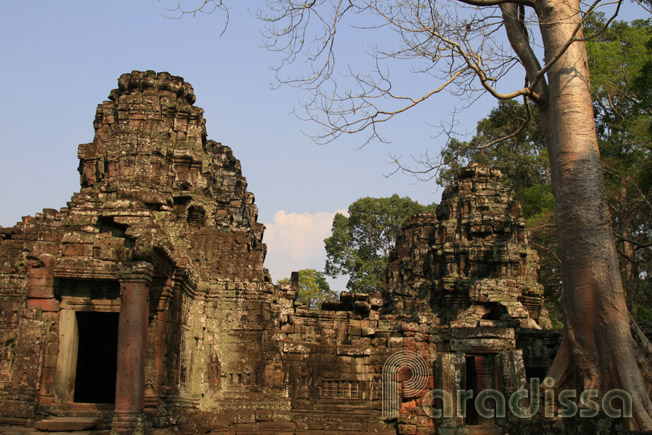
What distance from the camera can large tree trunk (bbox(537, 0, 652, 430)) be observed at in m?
7.24

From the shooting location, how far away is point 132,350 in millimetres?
9062

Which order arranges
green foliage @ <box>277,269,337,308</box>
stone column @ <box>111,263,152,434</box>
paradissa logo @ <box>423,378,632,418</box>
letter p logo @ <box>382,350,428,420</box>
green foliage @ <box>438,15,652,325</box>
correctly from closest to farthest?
paradissa logo @ <box>423,378,632,418</box>
stone column @ <box>111,263,152,434</box>
letter p logo @ <box>382,350,428,420</box>
green foliage @ <box>438,15,652,325</box>
green foliage @ <box>277,269,337,308</box>

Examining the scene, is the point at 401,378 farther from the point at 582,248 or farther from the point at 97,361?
the point at 97,361

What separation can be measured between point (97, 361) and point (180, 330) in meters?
3.57

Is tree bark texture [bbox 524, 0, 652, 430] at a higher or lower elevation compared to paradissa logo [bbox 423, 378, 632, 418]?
higher

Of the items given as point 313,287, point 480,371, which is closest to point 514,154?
point 313,287

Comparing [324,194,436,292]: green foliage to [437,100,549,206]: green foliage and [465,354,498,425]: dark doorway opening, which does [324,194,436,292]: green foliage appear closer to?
[437,100,549,206]: green foliage

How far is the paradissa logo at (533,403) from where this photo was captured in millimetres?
6957

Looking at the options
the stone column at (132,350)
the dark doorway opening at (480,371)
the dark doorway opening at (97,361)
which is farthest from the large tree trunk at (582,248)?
the dark doorway opening at (97,361)

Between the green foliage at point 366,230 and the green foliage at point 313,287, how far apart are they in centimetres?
229

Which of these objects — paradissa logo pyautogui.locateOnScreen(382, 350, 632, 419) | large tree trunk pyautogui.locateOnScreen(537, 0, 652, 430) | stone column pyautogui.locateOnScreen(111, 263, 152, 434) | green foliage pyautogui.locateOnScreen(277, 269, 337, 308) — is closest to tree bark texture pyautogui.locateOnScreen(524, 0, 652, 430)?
large tree trunk pyautogui.locateOnScreen(537, 0, 652, 430)

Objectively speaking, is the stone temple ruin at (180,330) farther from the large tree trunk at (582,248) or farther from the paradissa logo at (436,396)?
the large tree trunk at (582,248)

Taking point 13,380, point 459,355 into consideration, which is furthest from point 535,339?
point 13,380

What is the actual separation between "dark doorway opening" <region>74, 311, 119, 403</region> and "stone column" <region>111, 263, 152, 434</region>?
355 cm
